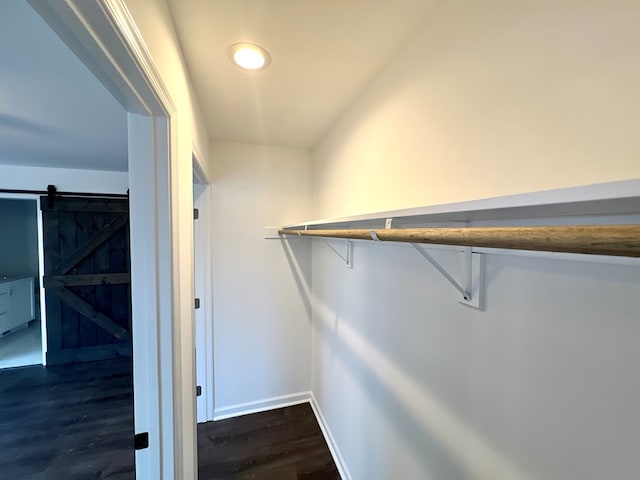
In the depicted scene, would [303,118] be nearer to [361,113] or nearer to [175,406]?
[361,113]

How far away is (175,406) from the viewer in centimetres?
97

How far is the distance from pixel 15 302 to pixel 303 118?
5.81m

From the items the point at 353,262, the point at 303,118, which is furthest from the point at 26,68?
the point at 353,262

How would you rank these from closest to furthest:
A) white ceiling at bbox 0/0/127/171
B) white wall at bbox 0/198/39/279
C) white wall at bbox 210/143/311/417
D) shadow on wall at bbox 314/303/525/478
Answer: shadow on wall at bbox 314/303/525/478
white ceiling at bbox 0/0/127/171
white wall at bbox 210/143/311/417
white wall at bbox 0/198/39/279

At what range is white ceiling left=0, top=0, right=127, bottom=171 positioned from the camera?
1.11 m

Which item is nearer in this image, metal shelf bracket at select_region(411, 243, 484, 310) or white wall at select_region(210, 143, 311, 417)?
metal shelf bracket at select_region(411, 243, 484, 310)

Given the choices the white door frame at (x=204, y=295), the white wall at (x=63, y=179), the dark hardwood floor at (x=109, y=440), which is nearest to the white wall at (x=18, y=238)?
the white wall at (x=63, y=179)

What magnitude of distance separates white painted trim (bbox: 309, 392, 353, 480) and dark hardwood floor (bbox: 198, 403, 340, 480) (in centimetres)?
4

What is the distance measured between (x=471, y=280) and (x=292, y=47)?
1.24m

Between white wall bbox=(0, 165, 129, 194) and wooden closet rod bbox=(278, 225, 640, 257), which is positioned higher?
white wall bbox=(0, 165, 129, 194)

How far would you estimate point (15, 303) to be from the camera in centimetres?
425

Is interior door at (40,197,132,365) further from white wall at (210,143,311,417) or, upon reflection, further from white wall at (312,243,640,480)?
white wall at (312,243,640,480)

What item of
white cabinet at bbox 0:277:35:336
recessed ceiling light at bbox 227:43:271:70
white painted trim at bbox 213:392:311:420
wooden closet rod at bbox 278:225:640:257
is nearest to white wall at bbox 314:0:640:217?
wooden closet rod at bbox 278:225:640:257

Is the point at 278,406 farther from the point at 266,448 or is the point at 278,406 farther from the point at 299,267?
the point at 299,267
